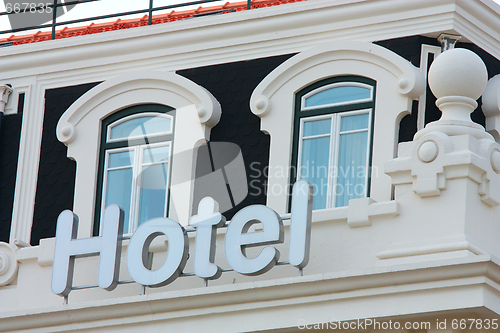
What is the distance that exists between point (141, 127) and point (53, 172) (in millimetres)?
1648

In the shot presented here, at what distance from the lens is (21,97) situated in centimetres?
1758

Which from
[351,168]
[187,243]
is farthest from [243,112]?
[187,243]

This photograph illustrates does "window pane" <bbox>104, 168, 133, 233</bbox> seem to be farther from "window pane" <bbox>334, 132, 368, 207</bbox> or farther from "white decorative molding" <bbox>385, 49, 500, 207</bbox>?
"white decorative molding" <bbox>385, 49, 500, 207</bbox>

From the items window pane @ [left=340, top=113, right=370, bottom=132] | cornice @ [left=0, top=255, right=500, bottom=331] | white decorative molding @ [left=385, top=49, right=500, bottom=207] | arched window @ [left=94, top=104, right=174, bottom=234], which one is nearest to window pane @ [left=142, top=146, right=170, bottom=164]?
arched window @ [left=94, top=104, right=174, bottom=234]

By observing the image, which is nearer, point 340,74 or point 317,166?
point 317,166

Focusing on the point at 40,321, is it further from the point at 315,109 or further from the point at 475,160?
the point at 475,160

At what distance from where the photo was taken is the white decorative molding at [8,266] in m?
15.5

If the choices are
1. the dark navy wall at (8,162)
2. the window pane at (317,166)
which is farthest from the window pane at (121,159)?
the window pane at (317,166)

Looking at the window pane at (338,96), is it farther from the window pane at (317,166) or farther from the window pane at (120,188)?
the window pane at (120,188)

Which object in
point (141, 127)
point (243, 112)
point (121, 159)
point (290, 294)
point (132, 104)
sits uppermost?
point (132, 104)

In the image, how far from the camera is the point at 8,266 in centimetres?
1552

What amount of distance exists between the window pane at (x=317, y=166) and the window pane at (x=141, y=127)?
7.31ft

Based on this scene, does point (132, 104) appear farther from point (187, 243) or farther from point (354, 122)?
point (354, 122)

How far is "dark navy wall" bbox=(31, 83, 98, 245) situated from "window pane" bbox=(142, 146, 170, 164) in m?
1.27
